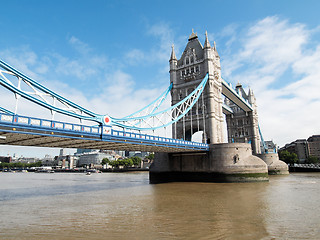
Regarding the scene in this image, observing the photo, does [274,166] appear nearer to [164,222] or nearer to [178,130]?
[178,130]

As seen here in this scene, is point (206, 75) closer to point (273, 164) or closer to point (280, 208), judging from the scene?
point (273, 164)

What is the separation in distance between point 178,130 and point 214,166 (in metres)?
10.9

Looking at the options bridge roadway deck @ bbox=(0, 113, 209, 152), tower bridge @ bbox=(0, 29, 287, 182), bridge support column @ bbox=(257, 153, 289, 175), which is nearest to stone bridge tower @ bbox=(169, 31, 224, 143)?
tower bridge @ bbox=(0, 29, 287, 182)

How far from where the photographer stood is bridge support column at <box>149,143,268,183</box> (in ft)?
87.5

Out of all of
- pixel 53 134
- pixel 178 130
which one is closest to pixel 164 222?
pixel 53 134

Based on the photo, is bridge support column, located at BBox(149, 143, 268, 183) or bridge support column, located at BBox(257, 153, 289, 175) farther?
bridge support column, located at BBox(257, 153, 289, 175)

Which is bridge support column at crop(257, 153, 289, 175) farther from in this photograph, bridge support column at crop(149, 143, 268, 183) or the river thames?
the river thames

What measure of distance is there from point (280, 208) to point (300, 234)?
481 centimetres

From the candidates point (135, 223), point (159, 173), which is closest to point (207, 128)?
point (159, 173)

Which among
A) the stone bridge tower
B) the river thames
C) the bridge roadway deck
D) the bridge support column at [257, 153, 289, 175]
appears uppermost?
the stone bridge tower

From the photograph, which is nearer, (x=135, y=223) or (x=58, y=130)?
(x=135, y=223)

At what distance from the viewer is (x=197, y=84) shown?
37000 millimetres

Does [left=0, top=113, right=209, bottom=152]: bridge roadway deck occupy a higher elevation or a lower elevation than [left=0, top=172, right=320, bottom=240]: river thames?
higher

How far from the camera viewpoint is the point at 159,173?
1275 inches
